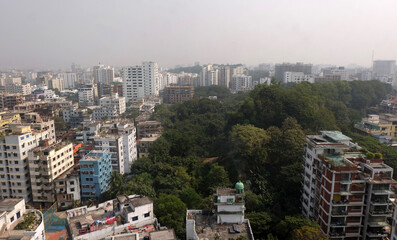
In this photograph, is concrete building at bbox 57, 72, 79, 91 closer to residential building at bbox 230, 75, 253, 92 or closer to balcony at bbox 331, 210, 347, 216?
residential building at bbox 230, 75, 253, 92

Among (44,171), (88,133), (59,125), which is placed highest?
(88,133)

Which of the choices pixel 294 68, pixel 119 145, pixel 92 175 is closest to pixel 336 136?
pixel 92 175

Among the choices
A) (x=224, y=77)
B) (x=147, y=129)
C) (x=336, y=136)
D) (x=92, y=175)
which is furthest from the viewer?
(x=224, y=77)

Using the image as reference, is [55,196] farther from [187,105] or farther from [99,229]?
[187,105]

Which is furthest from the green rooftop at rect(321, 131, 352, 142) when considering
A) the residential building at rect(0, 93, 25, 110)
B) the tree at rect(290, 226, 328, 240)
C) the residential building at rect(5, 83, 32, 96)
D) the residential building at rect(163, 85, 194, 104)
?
the residential building at rect(5, 83, 32, 96)

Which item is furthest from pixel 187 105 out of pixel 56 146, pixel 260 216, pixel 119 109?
pixel 260 216

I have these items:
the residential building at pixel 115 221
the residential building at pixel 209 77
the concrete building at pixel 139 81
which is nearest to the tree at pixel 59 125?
the concrete building at pixel 139 81

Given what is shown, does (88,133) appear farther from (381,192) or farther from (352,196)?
(381,192)
